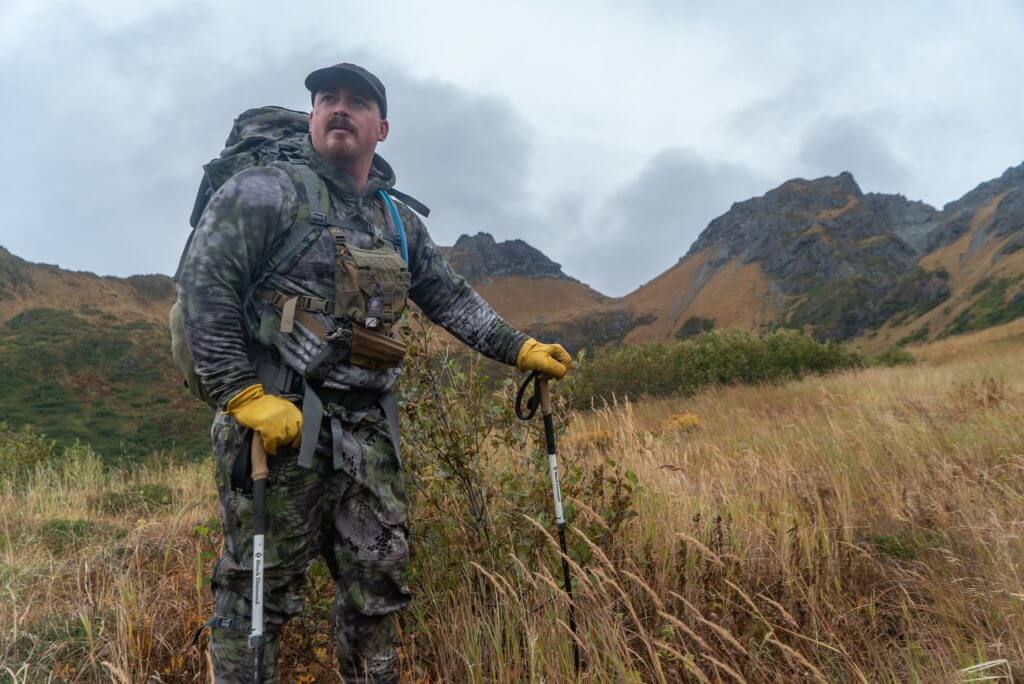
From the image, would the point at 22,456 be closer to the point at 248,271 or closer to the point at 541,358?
the point at 248,271

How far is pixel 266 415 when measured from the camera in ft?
6.09

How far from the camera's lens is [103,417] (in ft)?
100.0

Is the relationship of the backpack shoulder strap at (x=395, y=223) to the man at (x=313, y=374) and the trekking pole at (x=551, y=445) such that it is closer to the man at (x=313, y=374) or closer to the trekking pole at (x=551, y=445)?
the man at (x=313, y=374)

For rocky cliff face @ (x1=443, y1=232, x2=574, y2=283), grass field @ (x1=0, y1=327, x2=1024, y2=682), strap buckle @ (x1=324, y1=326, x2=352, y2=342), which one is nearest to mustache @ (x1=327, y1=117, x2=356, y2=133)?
strap buckle @ (x1=324, y1=326, x2=352, y2=342)

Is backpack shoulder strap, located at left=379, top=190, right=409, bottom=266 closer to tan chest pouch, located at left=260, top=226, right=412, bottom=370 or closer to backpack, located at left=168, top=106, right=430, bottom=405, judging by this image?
backpack, located at left=168, top=106, right=430, bottom=405

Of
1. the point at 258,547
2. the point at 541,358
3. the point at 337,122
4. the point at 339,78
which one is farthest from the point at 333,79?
the point at 258,547

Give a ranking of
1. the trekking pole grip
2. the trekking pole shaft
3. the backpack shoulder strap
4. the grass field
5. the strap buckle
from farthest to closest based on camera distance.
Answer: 1. the backpack shoulder strap
2. the trekking pole shaft
3. the grass field
4. the strap buckle
5. the trekking pole grip

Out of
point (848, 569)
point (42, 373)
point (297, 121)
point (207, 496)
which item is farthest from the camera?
point (42, 373)

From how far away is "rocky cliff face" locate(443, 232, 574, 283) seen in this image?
5325 inches

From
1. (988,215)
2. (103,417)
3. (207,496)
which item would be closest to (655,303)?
(988,215)

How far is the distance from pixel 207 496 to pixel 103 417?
31.0 meters

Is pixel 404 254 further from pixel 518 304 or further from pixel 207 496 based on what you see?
pixel 518 304

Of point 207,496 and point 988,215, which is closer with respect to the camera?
point 207,496

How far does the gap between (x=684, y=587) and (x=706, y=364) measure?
12.7 metres
